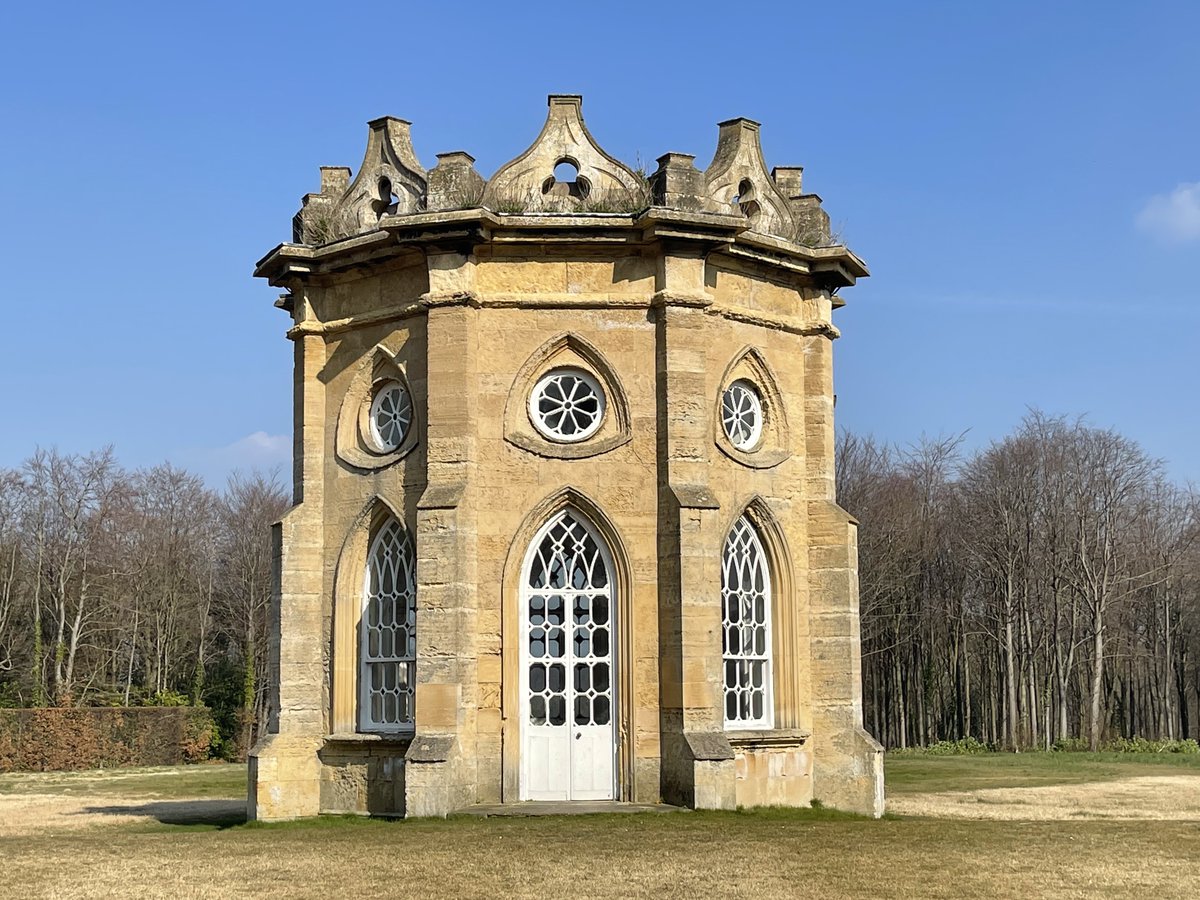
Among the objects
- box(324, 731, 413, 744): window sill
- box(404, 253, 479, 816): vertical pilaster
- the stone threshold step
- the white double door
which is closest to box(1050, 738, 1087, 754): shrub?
the white double door

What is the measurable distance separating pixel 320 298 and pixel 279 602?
3876mm

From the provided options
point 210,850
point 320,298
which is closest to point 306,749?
point 210,850

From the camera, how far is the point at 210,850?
13.1 meters

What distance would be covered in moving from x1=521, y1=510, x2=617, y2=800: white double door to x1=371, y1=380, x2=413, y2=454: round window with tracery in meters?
2.29

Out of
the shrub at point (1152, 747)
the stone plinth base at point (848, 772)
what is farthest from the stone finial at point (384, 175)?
the shrub at point (1152, 747)

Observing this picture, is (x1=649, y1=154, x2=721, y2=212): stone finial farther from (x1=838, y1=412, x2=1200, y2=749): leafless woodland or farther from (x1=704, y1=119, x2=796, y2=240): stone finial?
(x1=838, y1=412, x2=1200, y2=749): leafless woodland

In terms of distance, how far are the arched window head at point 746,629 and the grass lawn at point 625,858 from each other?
1416 millimetres

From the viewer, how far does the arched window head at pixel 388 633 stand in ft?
53.7

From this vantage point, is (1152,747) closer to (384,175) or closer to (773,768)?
(773,768)

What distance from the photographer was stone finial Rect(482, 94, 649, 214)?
16250 millimetres

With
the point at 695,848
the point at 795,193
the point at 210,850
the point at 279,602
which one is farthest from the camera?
the point at 795,193

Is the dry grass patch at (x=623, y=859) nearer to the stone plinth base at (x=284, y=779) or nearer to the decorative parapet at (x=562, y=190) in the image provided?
the stone plinth base at (x=284, y=779)

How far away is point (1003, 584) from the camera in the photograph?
142 ft

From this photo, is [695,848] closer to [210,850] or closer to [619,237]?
[210,850]
